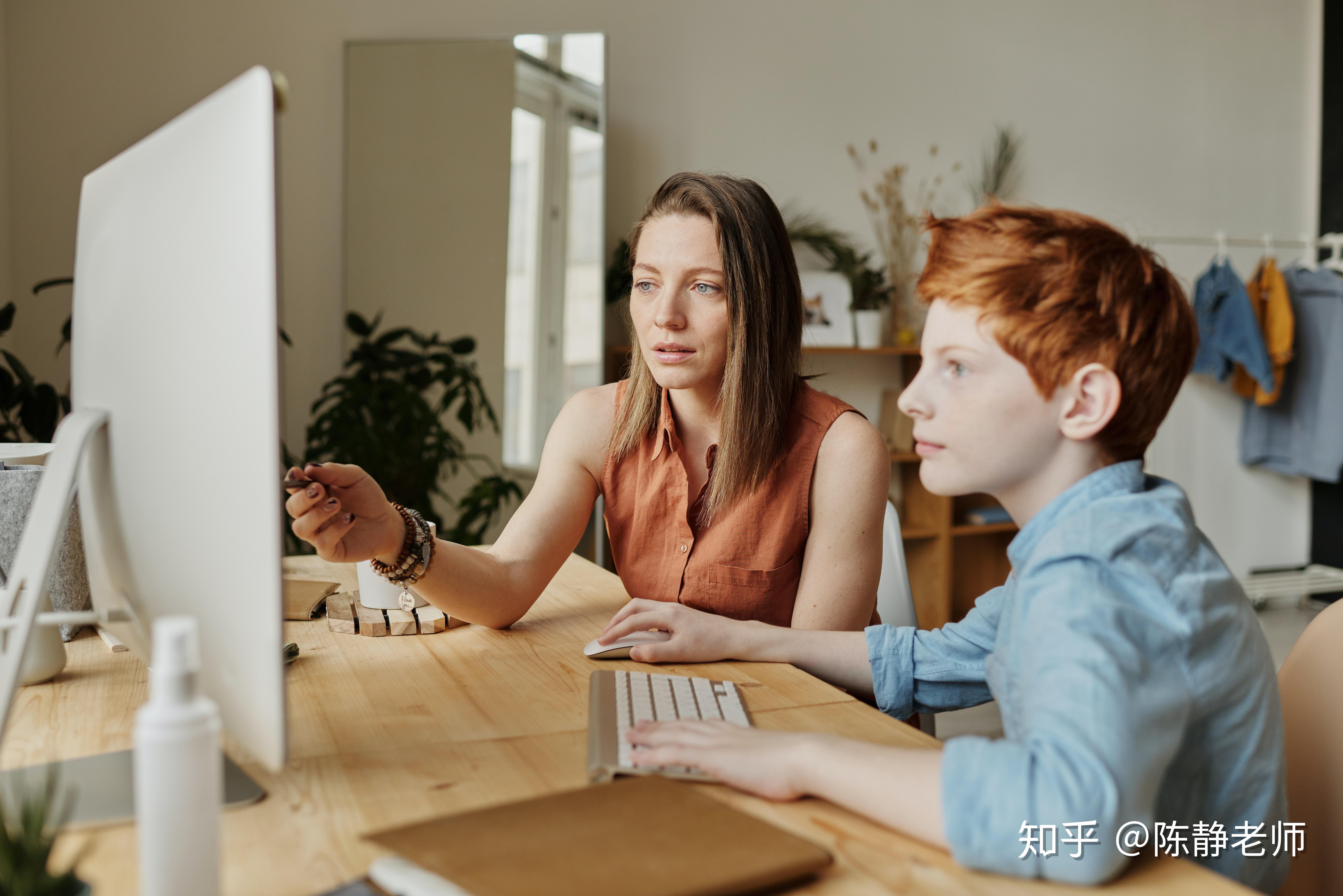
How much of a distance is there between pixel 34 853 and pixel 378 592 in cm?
81

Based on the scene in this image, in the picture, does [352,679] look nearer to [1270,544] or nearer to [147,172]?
[147,172]

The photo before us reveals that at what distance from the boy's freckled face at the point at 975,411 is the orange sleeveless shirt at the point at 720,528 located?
58 cm

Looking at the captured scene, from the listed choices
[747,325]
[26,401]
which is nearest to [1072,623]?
[747,325]

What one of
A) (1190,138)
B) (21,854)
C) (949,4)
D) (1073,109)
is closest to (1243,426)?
(1190,138)

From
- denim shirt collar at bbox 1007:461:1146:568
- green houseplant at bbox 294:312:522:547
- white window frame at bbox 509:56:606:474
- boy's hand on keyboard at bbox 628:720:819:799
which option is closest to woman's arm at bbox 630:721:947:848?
boy's hand on keyboard at bbox 628:720:819:799

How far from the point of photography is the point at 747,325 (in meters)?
1.40

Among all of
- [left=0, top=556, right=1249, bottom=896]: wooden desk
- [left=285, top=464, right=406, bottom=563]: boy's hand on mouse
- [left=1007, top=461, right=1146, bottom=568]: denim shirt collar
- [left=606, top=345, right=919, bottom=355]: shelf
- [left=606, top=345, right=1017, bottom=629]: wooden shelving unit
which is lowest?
[left=606, top=345, right=1017, bottom=629]: wooden shelving unit

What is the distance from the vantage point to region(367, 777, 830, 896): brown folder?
57cm

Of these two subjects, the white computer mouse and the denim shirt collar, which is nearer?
the denim shirt collar

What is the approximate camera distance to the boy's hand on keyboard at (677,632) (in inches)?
42.8

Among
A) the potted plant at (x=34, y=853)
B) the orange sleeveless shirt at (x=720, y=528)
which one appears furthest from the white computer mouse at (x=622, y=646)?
the potted plant at (x=34, y=853)

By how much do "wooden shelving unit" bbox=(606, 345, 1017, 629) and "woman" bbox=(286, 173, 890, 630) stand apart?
193 cm

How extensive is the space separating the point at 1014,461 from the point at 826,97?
3.21 meters

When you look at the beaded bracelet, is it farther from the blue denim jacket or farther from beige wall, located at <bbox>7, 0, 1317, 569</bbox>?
the blue denim jacket
